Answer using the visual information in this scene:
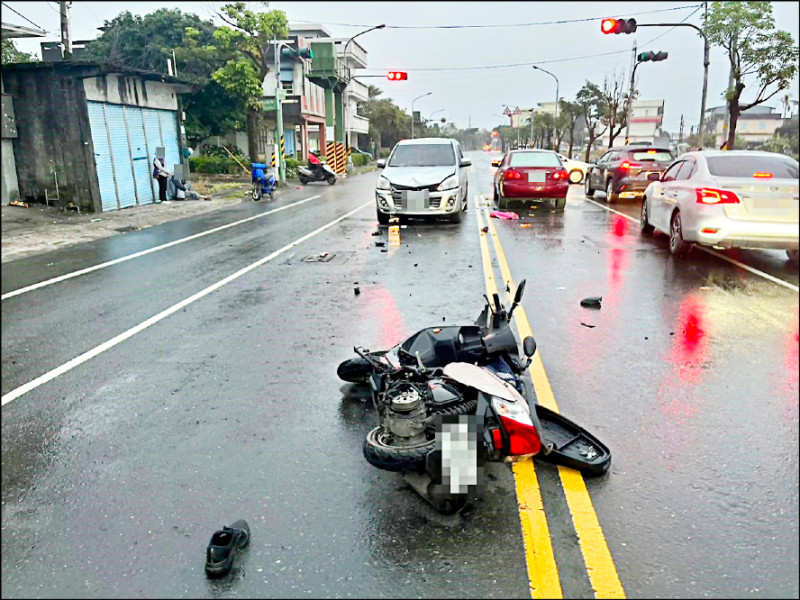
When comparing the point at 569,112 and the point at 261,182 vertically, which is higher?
the point at 569,112

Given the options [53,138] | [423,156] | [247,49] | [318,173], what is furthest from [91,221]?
[247,49]

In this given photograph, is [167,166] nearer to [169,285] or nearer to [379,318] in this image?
[169,285]

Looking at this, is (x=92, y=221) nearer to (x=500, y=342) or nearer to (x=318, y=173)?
(x=500, y=342)

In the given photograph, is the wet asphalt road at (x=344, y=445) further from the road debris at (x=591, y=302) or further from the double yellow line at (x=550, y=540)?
the road debris at (x=591, y=302)

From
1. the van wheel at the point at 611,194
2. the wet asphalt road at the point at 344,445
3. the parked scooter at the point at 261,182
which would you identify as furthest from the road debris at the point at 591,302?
the parked scooter at the point at 261,182

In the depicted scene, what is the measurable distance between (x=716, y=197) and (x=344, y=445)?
2.70 m

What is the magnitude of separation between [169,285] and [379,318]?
11.6 feet

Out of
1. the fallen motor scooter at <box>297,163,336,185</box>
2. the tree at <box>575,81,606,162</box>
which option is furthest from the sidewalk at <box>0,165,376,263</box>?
the tree at <box>575,81,606,162</box>

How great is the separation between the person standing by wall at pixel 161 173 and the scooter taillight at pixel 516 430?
1915 cm

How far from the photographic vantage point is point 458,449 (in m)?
2.98

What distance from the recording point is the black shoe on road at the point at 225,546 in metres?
2.76

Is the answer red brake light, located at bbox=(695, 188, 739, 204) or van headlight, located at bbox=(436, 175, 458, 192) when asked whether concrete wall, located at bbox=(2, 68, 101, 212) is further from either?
red brake light, located at bbox=(695, 188, 739, 204)

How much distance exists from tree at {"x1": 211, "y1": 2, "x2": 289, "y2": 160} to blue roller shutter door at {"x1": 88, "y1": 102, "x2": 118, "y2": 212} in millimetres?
14429

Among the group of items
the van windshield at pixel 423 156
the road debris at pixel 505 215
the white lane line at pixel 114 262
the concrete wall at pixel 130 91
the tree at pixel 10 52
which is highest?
the concrete wall at pixel 130 91
